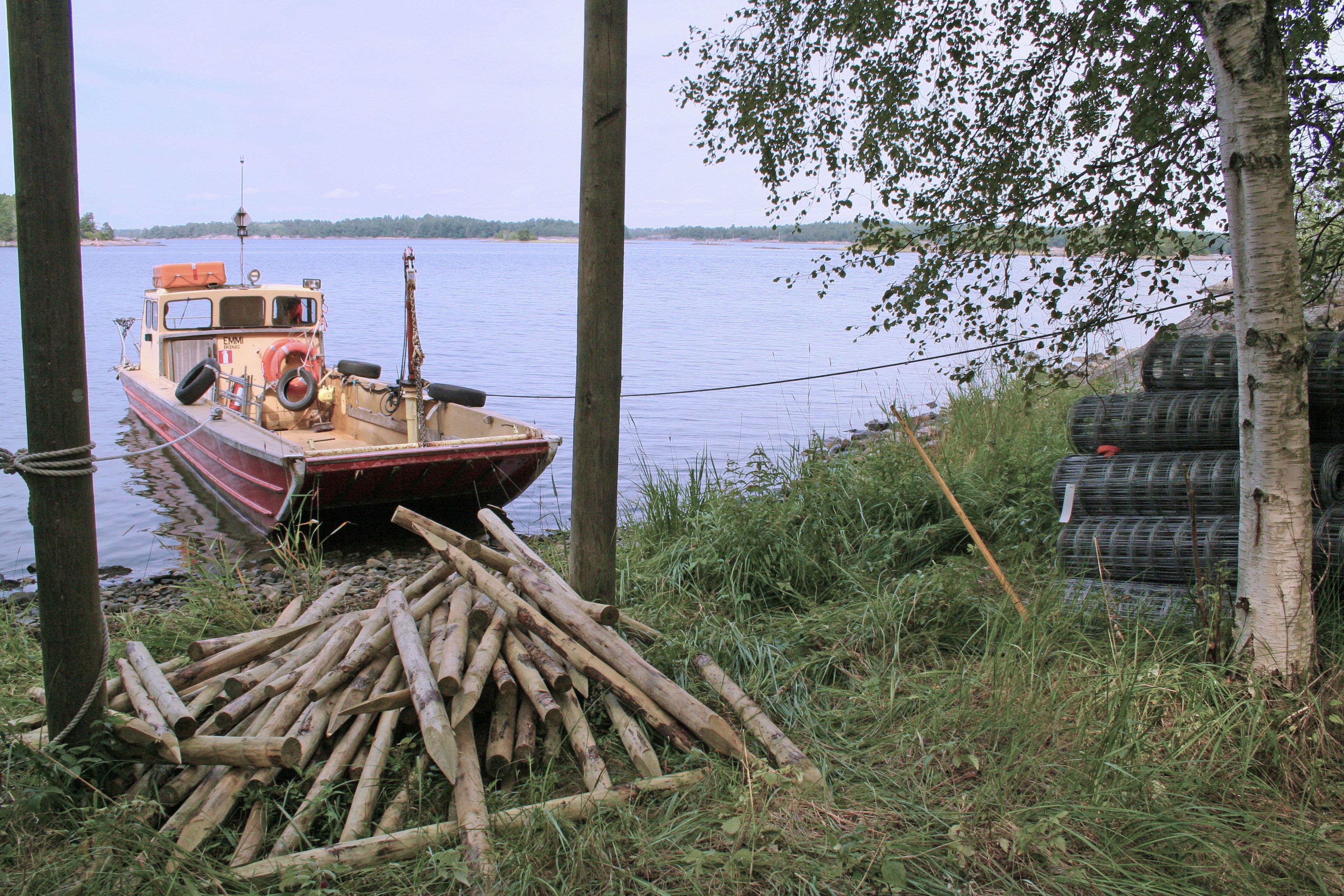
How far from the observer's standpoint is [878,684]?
3.78 meters

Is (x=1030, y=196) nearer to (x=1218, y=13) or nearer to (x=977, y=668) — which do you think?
(x=1218, y=13)

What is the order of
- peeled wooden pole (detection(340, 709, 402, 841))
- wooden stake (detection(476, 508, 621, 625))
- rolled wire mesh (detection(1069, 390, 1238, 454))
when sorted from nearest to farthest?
peeled wooden pole (detection(340, 709, 402, 841)), wooden stake (detection(476, 508, 621, 625)), rolled wire mesh (detection(1069, 390, 1238, 454))

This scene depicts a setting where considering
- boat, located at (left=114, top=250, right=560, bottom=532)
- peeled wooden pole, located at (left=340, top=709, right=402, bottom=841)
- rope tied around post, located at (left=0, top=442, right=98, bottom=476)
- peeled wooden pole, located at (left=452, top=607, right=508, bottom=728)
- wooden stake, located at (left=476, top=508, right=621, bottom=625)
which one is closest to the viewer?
peeled wooden pole, located at (left=340, top=709, right=402, bottom=841)

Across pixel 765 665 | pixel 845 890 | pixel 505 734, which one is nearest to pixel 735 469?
pixel 765 665

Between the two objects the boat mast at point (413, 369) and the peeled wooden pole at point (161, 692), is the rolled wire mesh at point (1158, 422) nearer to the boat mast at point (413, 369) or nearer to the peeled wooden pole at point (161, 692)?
the peeled wooden pole at point (161, 692)

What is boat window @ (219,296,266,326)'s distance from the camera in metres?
13.0

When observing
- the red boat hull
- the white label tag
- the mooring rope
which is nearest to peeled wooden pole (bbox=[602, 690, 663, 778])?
the mooring rope

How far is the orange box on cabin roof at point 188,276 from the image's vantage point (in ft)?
42.4

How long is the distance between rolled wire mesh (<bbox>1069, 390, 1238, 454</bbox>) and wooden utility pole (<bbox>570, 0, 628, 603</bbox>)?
8.50 feet

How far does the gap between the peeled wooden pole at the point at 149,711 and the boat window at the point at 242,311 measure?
10316 mm

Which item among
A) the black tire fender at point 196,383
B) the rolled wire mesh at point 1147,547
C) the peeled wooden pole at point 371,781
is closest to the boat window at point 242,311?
the black tire fender at point 196,383

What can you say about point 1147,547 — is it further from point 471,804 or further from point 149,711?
point 149,711

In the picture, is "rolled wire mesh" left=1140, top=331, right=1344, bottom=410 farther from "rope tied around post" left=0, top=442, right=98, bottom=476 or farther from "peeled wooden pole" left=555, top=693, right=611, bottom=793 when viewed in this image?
"rope tied around post" left=0, top=442, right=98, bottom=476

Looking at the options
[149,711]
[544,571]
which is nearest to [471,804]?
[149,711]
